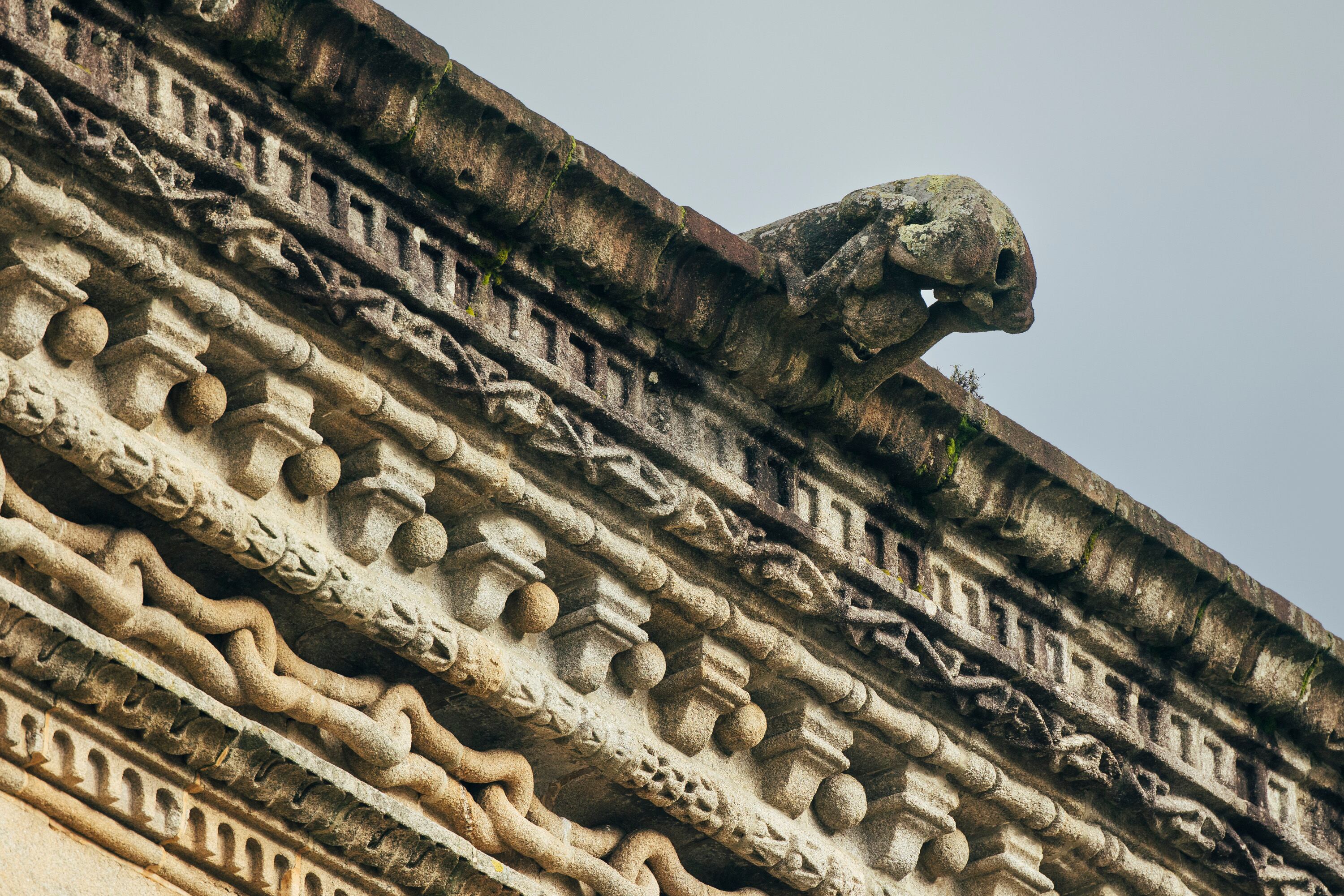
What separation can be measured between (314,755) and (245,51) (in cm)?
168

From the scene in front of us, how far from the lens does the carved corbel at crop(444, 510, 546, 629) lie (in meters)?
5.85

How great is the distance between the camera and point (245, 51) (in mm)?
5559

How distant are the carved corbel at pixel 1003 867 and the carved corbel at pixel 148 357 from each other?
298 centimetres

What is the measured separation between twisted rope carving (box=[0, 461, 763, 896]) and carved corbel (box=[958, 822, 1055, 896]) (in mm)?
1092

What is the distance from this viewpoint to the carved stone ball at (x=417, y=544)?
5.77 metres

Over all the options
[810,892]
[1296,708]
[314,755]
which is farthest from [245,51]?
[1296,708]

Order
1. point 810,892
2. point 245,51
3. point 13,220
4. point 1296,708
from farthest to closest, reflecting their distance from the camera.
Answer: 1. point 1296,708
2. point 810,892
3. point 245,51
4. point 13,220

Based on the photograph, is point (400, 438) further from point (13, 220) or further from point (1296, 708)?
point (1296, 708)

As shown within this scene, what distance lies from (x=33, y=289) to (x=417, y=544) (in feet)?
3.86

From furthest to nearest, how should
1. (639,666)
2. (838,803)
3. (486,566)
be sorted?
(838,803) → (639,666) → (486,566)

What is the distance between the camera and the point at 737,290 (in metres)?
6.48

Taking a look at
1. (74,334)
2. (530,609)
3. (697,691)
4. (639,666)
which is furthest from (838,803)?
(74,334)

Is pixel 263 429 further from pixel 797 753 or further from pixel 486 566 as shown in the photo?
pixel 797 753

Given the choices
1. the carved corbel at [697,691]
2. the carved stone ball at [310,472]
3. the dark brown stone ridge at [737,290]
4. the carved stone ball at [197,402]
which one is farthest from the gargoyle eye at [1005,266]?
the carved stone ball at [197,402]
